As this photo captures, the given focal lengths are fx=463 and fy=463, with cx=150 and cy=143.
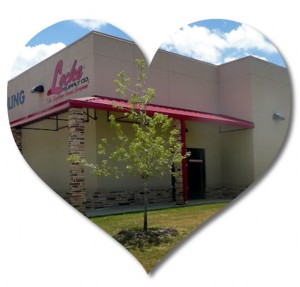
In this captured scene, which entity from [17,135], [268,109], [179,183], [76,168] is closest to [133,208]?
[76,168]

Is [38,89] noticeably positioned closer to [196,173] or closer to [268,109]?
[196,173]

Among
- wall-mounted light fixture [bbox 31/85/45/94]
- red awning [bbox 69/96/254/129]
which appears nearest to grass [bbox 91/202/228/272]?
red awning [bbox 69/96/254/129]

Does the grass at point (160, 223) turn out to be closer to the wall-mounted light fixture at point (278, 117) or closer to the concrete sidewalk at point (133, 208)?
the concrete sidewalk at point (133, 208)

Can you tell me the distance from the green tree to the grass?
0.71 feet

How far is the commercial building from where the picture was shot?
22.0 ft

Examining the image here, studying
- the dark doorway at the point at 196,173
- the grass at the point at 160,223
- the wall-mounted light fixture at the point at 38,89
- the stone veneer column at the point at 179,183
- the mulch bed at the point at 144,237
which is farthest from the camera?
the dark doorway at the point at 196,173

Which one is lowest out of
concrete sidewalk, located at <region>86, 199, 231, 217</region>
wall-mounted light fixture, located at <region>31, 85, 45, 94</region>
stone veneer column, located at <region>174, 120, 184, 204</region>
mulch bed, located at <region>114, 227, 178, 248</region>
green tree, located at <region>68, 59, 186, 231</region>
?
mulch bed, located at <region>114, 227, 178, 248</region>

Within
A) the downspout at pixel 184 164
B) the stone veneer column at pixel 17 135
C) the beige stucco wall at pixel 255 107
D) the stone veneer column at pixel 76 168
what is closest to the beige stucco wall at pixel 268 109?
the beige stucco wall at pixel 255 107

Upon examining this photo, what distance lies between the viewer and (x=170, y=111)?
24.6 ft

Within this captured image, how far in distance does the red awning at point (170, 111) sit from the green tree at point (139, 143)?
0.10 meters

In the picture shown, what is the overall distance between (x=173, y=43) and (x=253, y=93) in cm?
169

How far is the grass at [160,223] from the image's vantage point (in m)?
6.28

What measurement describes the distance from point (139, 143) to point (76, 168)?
4.57 ft

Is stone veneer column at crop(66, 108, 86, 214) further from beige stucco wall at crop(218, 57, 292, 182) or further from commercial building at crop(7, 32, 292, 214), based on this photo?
beige stucco wall at crop(218, 57, 292, 182)
